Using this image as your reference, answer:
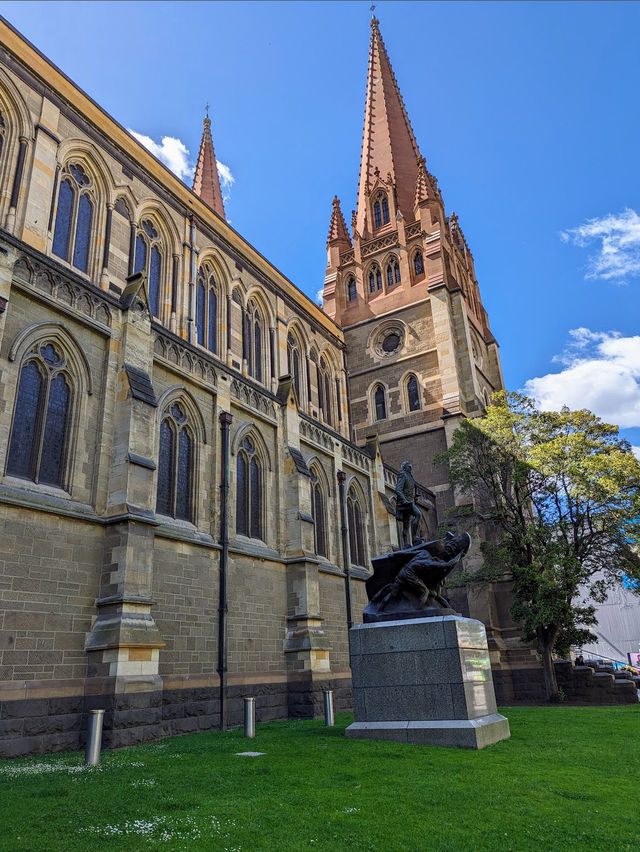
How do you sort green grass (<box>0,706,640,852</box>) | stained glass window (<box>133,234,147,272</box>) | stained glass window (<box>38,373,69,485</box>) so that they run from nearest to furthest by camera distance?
green grass (<box>0,706,640,852</box>), stained glass window (<box>38,373,69,485</box>), stained glass window (<box>133,234,147,272</box>)

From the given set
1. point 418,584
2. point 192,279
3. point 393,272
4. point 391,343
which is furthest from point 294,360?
point 418,584

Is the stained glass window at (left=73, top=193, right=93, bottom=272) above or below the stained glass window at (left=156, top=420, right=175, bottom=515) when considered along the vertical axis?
above

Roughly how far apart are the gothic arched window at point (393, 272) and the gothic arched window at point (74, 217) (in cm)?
2242

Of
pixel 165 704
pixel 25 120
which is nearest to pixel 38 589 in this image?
pixel 165 704

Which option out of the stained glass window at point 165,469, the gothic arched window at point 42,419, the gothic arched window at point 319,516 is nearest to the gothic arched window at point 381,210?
the gothic arched window at point 319,516

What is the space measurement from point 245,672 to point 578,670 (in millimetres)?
15296

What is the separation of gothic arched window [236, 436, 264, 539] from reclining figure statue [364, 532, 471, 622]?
7.96m

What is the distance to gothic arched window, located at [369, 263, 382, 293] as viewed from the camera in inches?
1540

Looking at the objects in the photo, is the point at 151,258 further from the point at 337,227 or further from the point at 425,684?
the point at 337,227

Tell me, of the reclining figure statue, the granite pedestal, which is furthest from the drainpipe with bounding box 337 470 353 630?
the granite pedestal

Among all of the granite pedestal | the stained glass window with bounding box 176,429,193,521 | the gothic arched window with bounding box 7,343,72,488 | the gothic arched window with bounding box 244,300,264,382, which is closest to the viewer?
the granite pedestal

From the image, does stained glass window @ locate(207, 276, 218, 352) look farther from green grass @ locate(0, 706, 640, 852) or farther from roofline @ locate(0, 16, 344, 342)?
green grass @ locate(0, 706, 640, 852)

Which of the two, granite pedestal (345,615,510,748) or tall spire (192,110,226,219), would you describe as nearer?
granite pedestal (345,615,510,748)

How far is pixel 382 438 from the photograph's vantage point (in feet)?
112
